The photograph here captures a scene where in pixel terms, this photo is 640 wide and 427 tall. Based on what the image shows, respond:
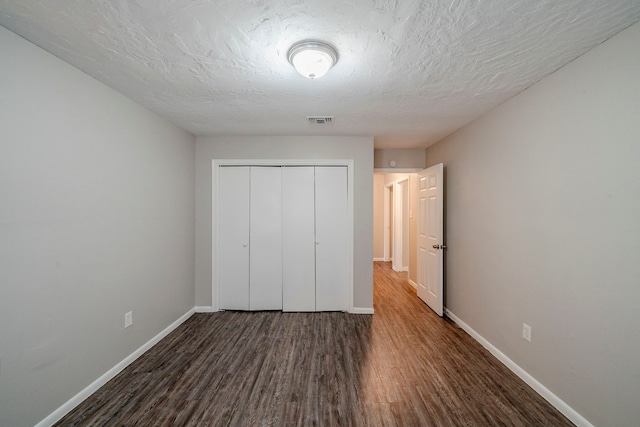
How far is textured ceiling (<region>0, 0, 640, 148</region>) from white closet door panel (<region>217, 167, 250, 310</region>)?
1.27 metres

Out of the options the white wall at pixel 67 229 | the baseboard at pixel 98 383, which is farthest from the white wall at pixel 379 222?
the white wall at pixel 67 229

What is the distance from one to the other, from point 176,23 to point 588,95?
2.54 metres

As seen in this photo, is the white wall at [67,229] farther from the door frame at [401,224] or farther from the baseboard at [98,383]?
the door frame at [401,224]

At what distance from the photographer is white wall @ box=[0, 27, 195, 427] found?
1416mm

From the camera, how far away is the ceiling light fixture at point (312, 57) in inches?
58.9

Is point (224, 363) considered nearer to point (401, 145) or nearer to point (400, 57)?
point (400, 57)

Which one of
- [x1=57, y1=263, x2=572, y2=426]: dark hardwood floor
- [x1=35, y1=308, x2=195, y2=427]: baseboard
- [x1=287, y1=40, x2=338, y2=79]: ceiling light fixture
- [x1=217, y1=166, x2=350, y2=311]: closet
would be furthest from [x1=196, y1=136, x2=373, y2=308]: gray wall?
[x1=287, y1=40, x2=338, y2=79]: ceiling light fixture

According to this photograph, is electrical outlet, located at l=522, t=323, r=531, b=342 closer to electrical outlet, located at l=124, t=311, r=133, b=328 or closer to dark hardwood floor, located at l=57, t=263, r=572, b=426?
dark hardwood floor, located at l=57, t=263, r=572, b=426

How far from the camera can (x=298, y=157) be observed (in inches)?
133

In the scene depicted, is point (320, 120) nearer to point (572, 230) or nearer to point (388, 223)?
point (572, 230)

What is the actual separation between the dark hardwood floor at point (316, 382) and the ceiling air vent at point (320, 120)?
2.43 m

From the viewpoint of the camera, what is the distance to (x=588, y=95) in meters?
1.57

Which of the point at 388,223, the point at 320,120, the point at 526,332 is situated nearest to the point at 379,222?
the point at 388,223

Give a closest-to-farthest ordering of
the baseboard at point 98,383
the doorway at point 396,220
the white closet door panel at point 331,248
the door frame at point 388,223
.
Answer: the baseboard at point 98,383 < the white closet door panel at point 331,248 < the doorway at point 396,220 < the door frame at point 388,223
